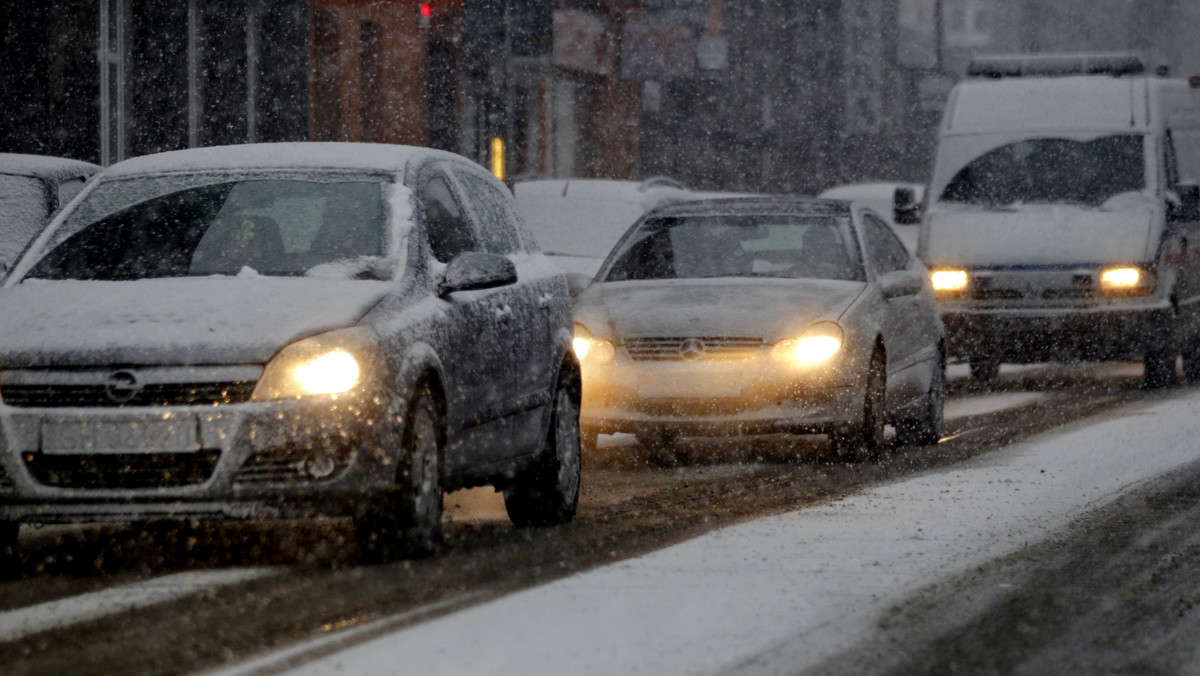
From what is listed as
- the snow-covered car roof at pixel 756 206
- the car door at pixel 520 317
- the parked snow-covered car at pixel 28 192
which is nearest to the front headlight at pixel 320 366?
the car door at pixel 520 317

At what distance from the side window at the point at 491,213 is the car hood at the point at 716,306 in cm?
224

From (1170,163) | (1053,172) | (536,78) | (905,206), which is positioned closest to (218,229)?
(905,206)

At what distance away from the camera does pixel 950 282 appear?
18.3m

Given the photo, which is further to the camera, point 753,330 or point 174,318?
point 753,330

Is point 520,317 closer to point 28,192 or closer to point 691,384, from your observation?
point 691,384

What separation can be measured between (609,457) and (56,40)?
31.0 ft

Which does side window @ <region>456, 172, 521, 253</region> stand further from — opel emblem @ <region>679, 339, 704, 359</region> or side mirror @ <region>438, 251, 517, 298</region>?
opel emblem @ <region>679, 339, 704, 359</region>

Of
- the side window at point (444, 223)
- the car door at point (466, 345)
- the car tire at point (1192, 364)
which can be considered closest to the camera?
the car door at point (466, 345)

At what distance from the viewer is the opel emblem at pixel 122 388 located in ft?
24.0

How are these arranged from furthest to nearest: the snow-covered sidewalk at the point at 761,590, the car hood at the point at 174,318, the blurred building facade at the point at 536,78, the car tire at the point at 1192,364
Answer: the blurred building facade at the point at 536,78
the car tire at the point at 1192,364
the car hood at the point at 174,318
the snow-covered sidewalk at the point at 761,590

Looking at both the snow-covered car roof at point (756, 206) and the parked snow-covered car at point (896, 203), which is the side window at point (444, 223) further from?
the parked snow-covered car at point (896, 203)

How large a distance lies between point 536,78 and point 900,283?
64.4 feet

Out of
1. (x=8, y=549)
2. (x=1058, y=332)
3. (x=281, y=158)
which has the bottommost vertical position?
(x=1058, y=332)

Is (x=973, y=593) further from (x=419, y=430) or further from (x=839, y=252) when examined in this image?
(x=839, y=252)
